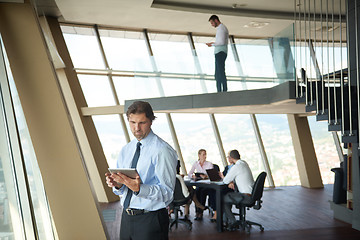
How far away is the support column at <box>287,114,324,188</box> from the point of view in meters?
12.0

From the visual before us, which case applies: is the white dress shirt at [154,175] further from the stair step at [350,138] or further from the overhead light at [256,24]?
the overhead light at [256,24]

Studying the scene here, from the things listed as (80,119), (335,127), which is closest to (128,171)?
(335,127)

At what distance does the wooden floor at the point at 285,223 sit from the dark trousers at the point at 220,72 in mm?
2692

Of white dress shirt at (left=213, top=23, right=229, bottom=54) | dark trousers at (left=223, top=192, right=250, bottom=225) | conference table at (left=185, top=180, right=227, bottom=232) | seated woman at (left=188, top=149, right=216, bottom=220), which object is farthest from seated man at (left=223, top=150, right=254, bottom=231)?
white dress shirt at (left=213, top=23, right=229, bottom=54)

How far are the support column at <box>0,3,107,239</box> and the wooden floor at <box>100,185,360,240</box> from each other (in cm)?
128

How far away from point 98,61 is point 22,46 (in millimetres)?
5854

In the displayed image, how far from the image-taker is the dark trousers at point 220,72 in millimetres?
8422

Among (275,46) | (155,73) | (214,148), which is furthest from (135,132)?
(214,148)

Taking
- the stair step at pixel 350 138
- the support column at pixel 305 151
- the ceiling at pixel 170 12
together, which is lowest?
the support column at pixel 305 151

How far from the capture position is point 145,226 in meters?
2.62

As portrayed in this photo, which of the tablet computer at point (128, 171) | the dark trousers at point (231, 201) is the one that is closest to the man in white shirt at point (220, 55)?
the dark trousers at point (231, 201)

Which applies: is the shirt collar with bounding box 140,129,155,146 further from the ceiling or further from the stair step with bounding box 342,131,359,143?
the ceiling

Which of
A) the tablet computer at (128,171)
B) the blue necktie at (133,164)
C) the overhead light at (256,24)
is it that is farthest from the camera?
the overhead light at (256,24)

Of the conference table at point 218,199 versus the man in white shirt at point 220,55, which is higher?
the man in white shirt at point 220,55
